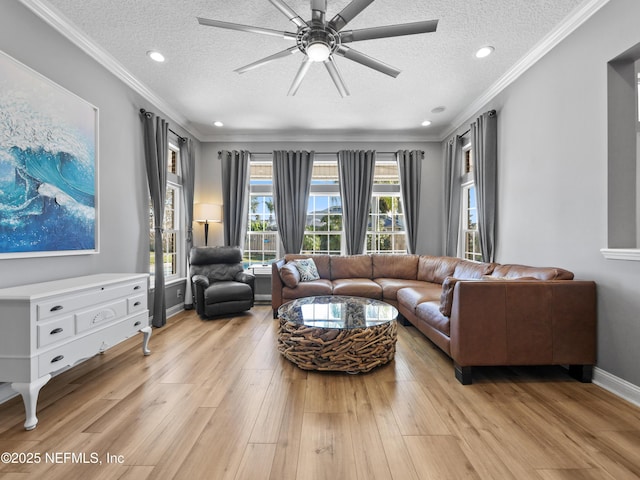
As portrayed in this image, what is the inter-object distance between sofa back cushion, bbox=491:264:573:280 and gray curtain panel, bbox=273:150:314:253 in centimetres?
294

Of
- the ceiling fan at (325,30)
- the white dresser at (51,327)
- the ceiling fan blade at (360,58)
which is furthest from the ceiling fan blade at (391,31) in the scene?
the white dresser at (51,327)

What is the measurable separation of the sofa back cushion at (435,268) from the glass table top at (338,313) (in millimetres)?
1491

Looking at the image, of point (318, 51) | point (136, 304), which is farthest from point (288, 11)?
point (136, 304)

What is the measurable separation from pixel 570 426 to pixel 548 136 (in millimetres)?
2417

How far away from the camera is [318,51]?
2.06 m

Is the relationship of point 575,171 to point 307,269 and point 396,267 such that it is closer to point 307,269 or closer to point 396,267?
point 396,267

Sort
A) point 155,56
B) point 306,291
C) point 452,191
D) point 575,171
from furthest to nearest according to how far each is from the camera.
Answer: point 452,191, point 306,291, point 155,56, point 575,171

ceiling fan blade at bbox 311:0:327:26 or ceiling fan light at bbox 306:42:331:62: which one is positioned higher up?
ceiling fan blade at bbox 311:0:327:26

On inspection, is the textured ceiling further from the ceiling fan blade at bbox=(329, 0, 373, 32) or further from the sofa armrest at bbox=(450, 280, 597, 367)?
the sofa armrest at bbox=(450, 280, 597, 367)

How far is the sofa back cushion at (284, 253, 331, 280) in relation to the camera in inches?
179

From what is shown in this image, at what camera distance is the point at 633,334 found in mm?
1930

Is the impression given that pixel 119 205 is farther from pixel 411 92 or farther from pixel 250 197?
pixel 411 92

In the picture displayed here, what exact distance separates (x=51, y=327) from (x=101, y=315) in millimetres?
382

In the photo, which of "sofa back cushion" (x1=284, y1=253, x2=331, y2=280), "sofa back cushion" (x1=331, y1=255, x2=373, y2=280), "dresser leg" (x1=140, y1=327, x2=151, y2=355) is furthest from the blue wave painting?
"sofa back cushion" (x1=331, y1=255, x2=373, y2=280)
